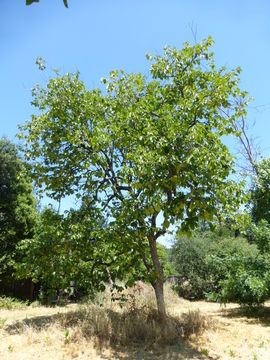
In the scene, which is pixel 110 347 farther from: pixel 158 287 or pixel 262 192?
pixel 262 192

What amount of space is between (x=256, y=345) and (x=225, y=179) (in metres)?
3.65

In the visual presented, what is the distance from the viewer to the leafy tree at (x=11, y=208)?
1409cm

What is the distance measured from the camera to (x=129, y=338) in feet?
22.0

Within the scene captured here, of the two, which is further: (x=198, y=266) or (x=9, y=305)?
(x=198, y=266)

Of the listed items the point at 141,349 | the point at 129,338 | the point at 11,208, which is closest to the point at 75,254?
the point at 129,338

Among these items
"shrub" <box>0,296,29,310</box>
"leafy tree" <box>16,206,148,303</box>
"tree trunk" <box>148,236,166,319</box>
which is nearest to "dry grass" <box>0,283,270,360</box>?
"tree trunk" <box>148,236,166,319</box>

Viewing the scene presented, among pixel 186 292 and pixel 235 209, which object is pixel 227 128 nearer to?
pixel 235 209

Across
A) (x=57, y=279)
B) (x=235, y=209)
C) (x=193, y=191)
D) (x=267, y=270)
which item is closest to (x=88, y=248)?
(x=57, y=279)

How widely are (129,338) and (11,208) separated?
9.83m

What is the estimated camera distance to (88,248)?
6980 mm

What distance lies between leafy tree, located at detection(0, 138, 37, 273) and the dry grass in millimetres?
6546

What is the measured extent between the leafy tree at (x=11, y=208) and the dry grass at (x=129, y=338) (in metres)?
6.55

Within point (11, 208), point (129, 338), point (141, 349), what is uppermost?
point (11, 208)

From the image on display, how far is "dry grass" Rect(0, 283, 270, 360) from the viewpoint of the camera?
5.82m
